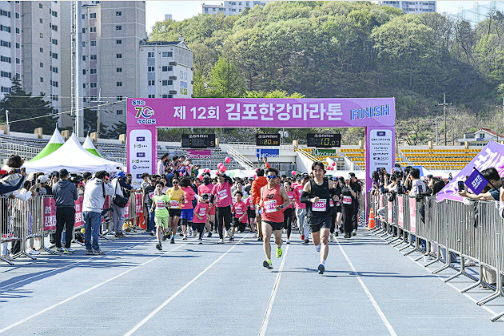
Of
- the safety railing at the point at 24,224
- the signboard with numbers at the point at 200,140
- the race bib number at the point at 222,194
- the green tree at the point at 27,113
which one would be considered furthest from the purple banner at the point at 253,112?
the green tree at the point at 27,113

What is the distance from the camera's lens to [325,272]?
12.8 m

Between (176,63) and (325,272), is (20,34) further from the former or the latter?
(325,272)

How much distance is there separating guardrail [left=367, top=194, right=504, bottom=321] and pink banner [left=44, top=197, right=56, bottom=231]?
7.84 metres

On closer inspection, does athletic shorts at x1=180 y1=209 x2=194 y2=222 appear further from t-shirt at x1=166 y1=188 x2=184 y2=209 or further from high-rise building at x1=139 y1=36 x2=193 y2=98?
high-rise building at x1=139 y1=36 x2=193 y2=98

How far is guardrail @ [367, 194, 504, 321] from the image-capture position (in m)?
9.06

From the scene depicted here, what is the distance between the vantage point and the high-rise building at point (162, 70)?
4291 inches

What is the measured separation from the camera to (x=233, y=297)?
9.77m

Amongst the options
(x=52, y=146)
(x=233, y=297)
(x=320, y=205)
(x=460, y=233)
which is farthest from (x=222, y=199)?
(x=52, y=146)

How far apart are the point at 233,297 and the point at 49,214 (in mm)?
7754

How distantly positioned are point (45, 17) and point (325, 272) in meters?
93.1

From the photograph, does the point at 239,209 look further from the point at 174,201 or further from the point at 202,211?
the point at 174,201

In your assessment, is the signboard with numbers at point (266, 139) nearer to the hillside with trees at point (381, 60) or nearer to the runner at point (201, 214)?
the runner at point (201, 214)

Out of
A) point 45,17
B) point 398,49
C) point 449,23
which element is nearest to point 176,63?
point 45,17

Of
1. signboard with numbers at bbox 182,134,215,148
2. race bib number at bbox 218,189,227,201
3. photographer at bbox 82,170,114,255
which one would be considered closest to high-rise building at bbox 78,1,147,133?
signboard with numbers at bbox 182,134,215,148
